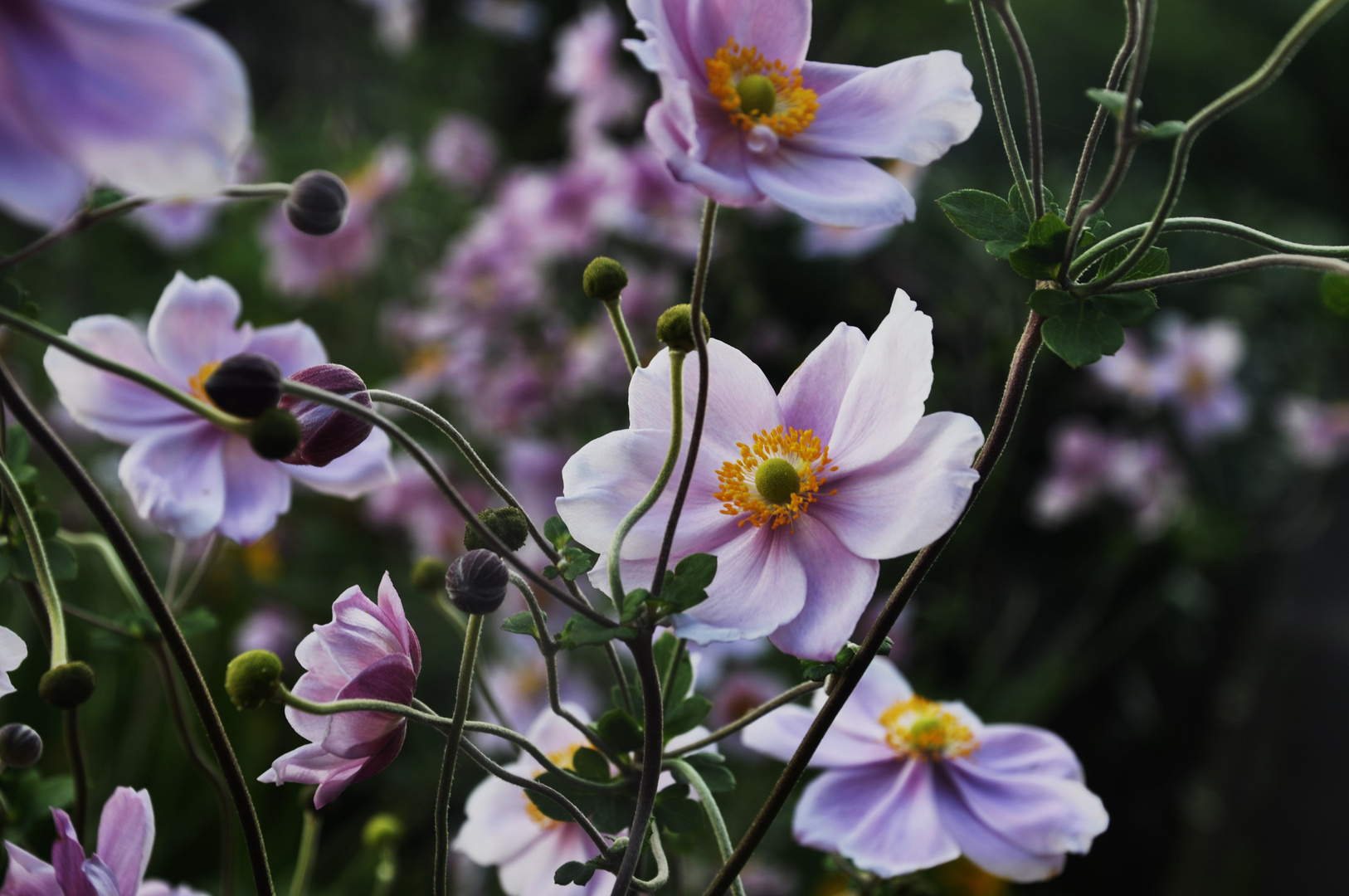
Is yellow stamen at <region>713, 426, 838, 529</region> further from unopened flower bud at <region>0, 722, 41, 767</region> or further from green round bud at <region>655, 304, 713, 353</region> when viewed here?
unopened flower bud at <region>0, 722, 41, 767</region>

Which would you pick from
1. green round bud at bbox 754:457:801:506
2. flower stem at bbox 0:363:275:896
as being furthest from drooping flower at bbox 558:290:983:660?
flower stem at bbox 0:363:275:896

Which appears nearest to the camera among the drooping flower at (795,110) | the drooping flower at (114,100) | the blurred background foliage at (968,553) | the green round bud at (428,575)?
the drooping flower at (114,100)

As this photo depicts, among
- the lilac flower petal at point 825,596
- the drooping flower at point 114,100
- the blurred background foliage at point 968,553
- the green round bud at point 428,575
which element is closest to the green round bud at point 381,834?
the green round bud at point 428,575

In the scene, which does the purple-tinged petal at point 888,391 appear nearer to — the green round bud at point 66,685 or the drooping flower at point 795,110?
the drooping flower at point 795,110

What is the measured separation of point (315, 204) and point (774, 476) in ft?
0.52

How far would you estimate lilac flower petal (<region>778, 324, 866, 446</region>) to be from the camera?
0.36 meters

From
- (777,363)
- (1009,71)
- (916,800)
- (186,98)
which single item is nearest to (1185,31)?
(1009,71)

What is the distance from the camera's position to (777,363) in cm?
139

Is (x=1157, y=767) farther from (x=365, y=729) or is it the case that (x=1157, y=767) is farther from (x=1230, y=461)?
(x=365, y=729)

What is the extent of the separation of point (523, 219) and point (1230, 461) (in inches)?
51.6

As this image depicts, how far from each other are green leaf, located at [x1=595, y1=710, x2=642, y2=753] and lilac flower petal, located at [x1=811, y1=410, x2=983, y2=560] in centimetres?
8

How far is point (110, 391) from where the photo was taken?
0.41 metres

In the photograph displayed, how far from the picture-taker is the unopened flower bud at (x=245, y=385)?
229 millimetres

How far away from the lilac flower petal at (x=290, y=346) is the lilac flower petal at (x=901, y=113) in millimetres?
225
